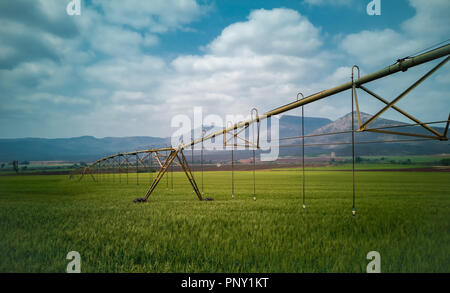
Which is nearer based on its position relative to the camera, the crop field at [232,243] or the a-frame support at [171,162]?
the crop field at [232,243]

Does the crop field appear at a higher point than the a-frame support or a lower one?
lower

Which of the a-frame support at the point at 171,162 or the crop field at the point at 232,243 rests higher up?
the a-frame support at the point at 171,162

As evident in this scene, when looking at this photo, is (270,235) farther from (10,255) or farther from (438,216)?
(438,216)

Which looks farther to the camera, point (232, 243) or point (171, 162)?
point (171, 162)

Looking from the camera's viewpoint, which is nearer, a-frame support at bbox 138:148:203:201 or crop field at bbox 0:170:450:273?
crop field at bbox 0:170:450:273

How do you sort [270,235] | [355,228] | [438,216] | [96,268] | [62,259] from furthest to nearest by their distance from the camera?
[438,216]
[355,228]
[270,235]
[62,259]
[96,268]

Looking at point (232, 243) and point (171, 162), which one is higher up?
point (171, 162)

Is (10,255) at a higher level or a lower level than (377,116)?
lower

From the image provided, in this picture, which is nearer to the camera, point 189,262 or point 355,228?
point 189,262
